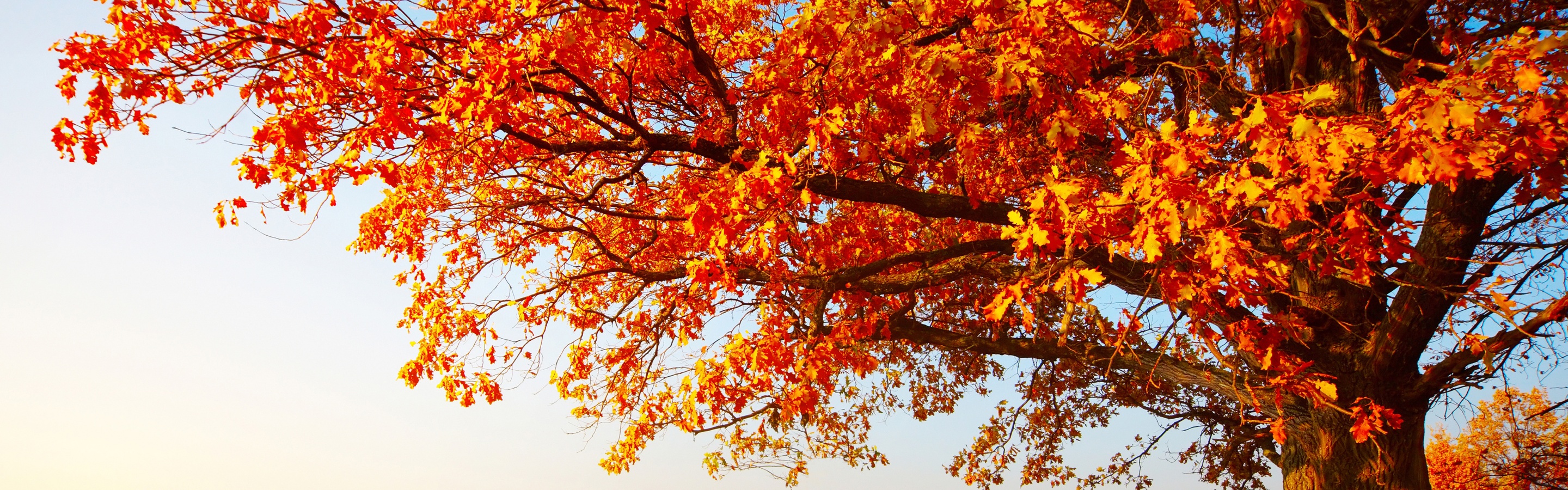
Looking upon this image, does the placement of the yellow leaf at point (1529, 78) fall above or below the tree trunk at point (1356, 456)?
below

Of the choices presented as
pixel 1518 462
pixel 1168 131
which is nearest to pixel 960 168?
pixel 1168 131

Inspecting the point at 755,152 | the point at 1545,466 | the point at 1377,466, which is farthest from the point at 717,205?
the point at 1545,466

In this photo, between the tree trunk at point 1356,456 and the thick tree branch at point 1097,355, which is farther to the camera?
the thick tree branch at point 1097,355

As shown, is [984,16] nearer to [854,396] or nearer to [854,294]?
[854,294]

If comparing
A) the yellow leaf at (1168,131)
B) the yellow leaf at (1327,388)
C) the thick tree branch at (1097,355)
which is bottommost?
the yellow leaf at (1327,388)

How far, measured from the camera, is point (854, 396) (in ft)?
46.8

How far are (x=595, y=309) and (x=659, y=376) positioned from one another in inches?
54.0

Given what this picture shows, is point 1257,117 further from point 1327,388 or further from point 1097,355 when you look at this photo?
point 1097,355

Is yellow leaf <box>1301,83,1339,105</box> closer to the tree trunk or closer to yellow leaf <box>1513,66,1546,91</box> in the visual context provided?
yellow leaf <box>1513,66,1546,91</box>

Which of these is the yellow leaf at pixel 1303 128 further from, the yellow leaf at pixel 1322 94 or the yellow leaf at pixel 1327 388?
the yellow leaf at pixel 1327 388

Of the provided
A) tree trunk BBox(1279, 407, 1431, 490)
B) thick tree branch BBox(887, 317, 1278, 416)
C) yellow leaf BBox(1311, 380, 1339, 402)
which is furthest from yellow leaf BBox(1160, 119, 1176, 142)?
tree trunk BBox(1279, 407, 1431, 490)

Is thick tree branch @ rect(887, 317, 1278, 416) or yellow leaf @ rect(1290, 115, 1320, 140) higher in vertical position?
thick tree branch @ rect(887, 317, 1278, 416)

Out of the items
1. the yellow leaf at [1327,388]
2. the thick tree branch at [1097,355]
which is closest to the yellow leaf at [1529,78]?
the yellow leaf at [1327,388]

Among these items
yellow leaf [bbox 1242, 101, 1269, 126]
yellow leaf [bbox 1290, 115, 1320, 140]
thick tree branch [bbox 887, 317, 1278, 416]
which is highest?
thick tree branch [bbox 887, 317, 1278, 416]
